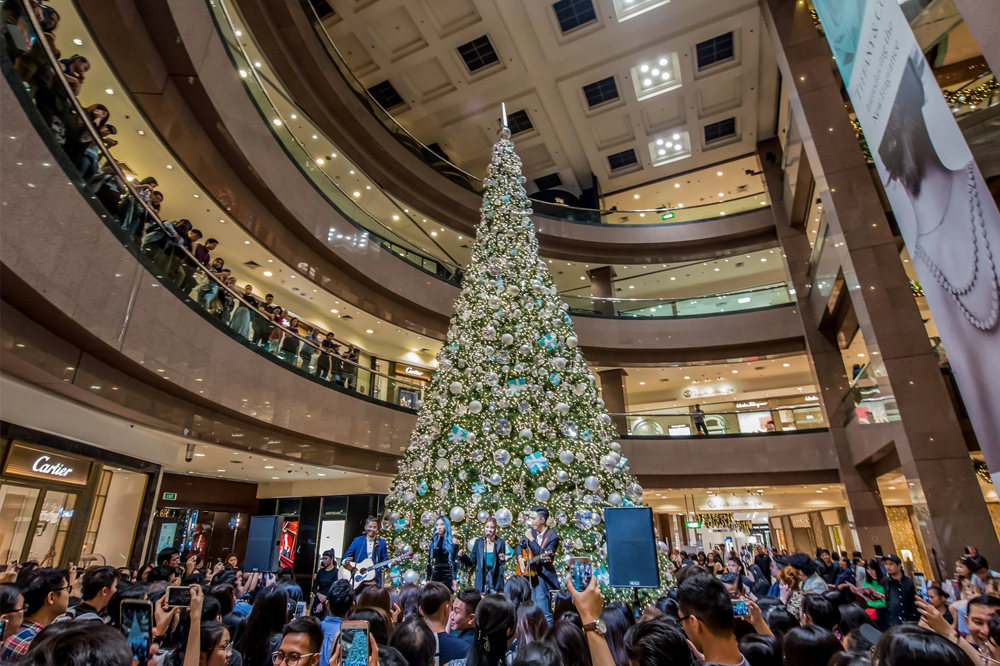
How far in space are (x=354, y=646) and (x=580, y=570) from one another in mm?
5314

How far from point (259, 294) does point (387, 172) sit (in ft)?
17.7

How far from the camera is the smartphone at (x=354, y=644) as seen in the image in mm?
1688

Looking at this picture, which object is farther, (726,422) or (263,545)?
(726,422)

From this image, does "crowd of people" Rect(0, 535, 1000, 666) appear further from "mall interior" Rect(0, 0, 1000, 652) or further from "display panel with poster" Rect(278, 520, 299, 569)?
"mall interior" Rect(0, 0, 1000, 652)

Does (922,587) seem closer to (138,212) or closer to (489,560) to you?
(489,560)

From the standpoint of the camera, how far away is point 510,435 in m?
7.56

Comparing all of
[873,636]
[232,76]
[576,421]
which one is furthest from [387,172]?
[873,636]

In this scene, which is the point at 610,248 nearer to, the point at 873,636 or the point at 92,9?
the point at 92,9

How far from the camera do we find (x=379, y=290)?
545 inches

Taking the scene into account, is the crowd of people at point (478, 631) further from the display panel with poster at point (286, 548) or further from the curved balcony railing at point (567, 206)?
the curved balcony railing at point (567, 206)

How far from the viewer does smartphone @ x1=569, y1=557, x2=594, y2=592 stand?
249 inches

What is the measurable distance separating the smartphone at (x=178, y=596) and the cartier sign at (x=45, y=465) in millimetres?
7593

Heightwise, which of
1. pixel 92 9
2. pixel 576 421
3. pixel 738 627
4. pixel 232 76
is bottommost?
pixel 738 627

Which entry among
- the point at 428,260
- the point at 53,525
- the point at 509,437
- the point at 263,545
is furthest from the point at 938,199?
the point at 53,525
